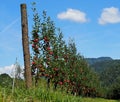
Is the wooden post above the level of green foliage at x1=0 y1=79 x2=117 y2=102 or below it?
above

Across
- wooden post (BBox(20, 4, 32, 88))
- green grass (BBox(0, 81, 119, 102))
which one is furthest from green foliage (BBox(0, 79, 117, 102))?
wooden post (BBox(20, 4, 32, 88))

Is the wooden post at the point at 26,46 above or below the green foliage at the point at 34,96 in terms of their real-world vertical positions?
above

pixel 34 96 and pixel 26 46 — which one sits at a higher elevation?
pixel 26 46

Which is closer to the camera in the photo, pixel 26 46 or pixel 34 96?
pixel 34 96

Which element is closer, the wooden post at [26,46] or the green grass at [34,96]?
the green grass at [34,96]

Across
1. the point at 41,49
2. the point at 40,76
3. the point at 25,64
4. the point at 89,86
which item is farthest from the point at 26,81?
the point at 89,86

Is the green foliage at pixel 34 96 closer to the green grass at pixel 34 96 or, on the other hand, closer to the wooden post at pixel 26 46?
the green grass at pixel 34 96

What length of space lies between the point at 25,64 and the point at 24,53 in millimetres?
471

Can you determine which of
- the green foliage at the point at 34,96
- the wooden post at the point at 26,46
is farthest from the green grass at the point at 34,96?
the wooden post at the point at 26,46

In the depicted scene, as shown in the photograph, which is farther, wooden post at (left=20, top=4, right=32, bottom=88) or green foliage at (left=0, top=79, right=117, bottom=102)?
wooden post at (left=20, top=4, right=32, bottom=88)

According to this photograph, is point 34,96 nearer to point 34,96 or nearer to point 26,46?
point 34,96

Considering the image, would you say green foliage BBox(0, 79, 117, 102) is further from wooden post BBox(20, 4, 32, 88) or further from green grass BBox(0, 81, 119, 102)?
wooden post BBox(20, 4, 32, 88)

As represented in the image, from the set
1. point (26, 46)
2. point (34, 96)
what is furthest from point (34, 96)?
point (26, 46)

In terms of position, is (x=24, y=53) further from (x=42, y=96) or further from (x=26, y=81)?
(x=42, y=96)
